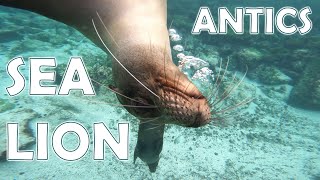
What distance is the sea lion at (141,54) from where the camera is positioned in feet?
4.09

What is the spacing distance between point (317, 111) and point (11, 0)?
8.97 m

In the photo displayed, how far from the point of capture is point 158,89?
4.33 ft

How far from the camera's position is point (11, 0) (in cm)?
188

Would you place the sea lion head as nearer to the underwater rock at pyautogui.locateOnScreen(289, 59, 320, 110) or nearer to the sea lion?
the sea lion

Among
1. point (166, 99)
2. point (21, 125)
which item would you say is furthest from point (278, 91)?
point (166, 99)

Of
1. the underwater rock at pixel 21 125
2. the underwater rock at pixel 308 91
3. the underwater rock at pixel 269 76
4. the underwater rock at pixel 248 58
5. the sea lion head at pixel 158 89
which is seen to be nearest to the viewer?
the sea lion head at pixel 158 89

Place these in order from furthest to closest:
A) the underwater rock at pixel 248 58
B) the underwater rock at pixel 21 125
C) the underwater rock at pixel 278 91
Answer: the underwater rock at pixel 248 58
the underwater rock at pixel 278 91
the underwater rock at pixel 21 125

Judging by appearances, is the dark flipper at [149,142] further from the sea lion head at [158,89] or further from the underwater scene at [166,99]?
the sea lion head at [158,89]

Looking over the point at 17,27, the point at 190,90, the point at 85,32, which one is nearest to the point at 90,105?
the point at 85,32

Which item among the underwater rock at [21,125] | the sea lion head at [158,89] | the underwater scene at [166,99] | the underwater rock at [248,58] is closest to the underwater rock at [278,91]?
the underwater scene at [166,99]

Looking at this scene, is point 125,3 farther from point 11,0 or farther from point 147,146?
point 147,146

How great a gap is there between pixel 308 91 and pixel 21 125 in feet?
24.9

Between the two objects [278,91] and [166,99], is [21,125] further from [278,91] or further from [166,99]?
[278,91]

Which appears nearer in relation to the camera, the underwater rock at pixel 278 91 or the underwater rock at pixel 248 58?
the underwater rock at pixel 278 91
